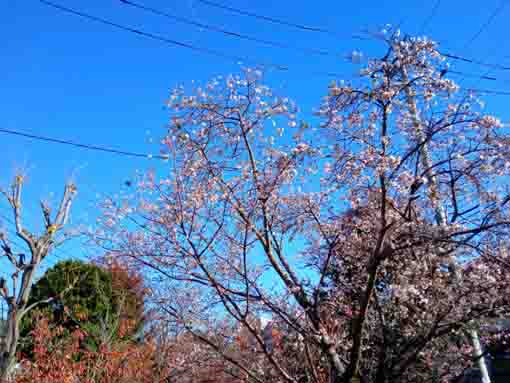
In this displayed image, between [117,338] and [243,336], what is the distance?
393 centimetres

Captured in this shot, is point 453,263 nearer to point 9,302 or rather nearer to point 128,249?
point 128,249

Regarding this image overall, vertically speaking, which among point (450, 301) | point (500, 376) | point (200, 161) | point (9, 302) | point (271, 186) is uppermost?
point (200, 161)

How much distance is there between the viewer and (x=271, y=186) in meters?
4.13

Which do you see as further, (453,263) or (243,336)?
(243,336)

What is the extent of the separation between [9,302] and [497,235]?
18.2ft

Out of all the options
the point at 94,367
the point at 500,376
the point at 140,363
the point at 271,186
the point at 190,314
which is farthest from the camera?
the point at 500,376

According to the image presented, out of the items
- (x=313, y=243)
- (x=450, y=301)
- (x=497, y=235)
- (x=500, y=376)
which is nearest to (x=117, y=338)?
(x=313, y=243)

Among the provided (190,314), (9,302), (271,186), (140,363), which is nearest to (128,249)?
(190,314)

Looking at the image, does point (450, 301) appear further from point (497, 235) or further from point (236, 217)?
point (236, 217)

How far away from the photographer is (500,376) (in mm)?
9125

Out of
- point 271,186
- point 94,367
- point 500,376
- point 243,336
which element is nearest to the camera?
point 271,186

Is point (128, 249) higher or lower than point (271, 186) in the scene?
lower

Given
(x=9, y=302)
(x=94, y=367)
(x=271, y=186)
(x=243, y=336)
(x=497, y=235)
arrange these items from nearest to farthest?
(x=497, y=235), (x=271, y=186), (x=9, y=302), (x=243, y=336), (x=94, y=367)

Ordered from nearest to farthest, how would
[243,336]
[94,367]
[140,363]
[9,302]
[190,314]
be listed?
[190,314]
[9,302]
[243,336]
[94,367]
[140,363]
